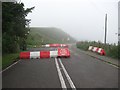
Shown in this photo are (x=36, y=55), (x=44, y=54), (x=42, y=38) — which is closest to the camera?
(x=36, y=55)

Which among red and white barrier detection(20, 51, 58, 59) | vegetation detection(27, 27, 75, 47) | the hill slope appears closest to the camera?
red and white barrier detection(20, 51, 58, 59)

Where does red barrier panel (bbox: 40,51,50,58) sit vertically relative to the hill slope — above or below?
below

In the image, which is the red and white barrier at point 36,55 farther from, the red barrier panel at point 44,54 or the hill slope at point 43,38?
the hill slope at point 43,38

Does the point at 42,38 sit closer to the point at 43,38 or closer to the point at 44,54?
the point at 43,38

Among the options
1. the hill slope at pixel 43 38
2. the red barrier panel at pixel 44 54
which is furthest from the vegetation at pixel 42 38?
the red barrier panel at pixel 44 54

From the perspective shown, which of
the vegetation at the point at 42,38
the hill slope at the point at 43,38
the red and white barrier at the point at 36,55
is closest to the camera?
the red and white barrier at the point at 36,55

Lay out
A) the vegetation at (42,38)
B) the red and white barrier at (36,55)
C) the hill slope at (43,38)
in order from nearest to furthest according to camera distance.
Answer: the red and white barrier at (36,55) < the vegetation at (42,38) < the hill slope at (43,38)

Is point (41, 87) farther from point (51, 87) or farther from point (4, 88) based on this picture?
point (4, 88)

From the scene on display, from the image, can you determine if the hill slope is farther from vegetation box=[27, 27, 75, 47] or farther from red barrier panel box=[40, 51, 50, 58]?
red barrier panel box=[40, 51, 50, 58]

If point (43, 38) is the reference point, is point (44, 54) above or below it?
below

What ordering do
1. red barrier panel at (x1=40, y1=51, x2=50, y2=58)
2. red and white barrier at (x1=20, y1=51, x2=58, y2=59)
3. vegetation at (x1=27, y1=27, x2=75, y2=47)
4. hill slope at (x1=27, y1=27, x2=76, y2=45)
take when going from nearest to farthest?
red and white barrier at (x1=20, y1=51, x2=58, y2=59) → red barrier panel at (x1=40, y1=51, x2=50, y2=58) → vegetation at (x1=27, y1=27, x2=75, y2=47) → hill slope at (x1=27, y1=27, x2=76, y2=45)

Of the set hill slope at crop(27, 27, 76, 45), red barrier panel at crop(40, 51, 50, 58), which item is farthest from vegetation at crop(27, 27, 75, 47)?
red barrier panel at crop(40, 51, 50, 58)

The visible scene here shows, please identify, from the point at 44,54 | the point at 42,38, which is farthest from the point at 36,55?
the point at 42,38

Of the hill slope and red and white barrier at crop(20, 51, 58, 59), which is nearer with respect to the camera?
red and white barrier at crop(20, 51, 58, 59)
